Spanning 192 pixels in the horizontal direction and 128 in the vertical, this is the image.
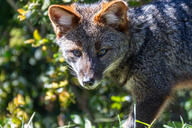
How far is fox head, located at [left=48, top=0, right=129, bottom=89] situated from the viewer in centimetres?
425

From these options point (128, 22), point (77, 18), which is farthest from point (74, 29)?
point (128, 22)

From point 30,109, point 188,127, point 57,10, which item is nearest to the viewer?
point 188,127

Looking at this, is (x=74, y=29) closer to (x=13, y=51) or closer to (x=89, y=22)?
(x=89, y=22)

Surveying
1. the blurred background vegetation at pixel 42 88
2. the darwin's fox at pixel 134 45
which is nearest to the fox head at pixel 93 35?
the darwin's fox at pixel 134 45

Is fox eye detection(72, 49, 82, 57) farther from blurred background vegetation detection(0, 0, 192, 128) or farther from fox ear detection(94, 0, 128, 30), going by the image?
blurred background vegetation detection(0, 0, 192, 128)

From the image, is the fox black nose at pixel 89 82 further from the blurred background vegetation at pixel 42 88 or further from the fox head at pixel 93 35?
the blurred background vegetation at pixel 42 88

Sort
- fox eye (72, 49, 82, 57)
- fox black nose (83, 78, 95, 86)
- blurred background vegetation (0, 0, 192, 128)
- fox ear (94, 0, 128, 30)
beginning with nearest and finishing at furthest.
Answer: fox black nose (83, 78, 95, 86) < fox ear (94, 0, 128, 30) < fox eye (72, 49, 82, 57) < blurred background vegetation (0, 0, 192, 128)

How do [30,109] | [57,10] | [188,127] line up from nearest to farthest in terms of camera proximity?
[188,127] < [57,10] < [30,109]

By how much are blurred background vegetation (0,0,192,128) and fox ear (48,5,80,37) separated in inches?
39.7

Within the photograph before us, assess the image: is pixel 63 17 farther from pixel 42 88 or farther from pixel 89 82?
pixel 42 88

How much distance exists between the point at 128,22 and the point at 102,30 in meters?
0.39

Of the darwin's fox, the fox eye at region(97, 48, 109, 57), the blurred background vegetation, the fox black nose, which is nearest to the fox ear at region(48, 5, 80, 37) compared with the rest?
the darwin's fox

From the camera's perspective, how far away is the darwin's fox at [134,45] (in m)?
4.30

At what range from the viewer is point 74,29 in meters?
4.45
